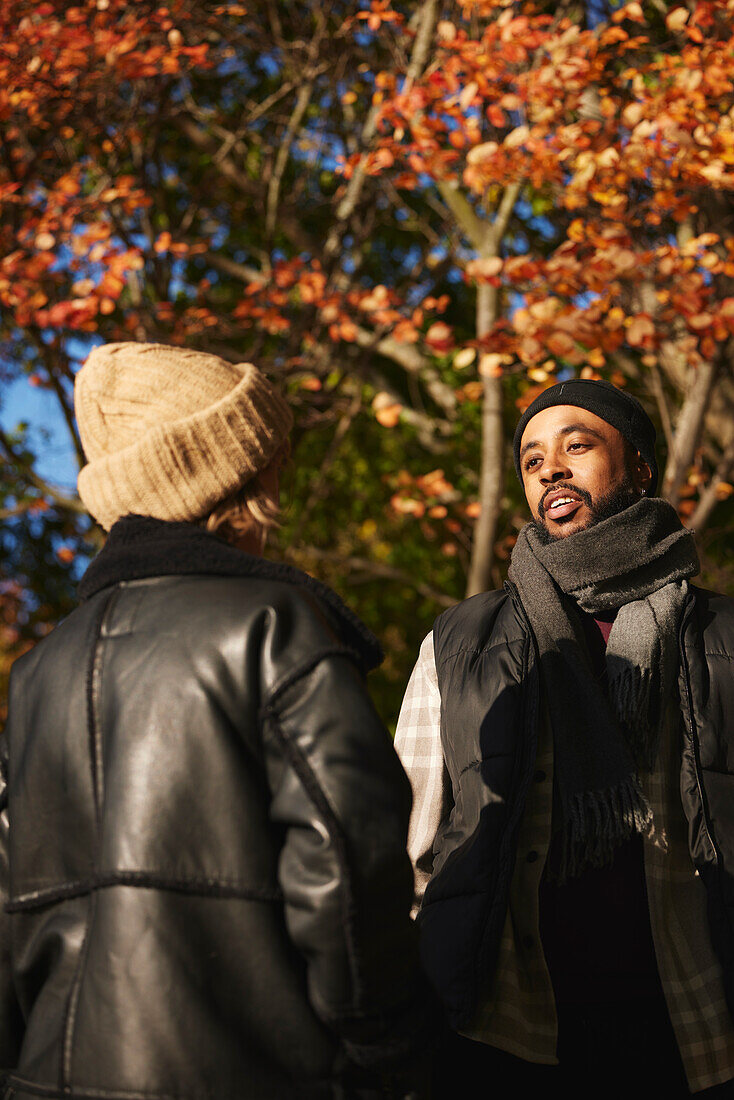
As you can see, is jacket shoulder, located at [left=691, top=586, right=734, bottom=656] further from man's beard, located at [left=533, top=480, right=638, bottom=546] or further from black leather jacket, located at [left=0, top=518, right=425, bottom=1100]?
black leather jacket, located at [left=0, top=518, right=425, bottom=1100]

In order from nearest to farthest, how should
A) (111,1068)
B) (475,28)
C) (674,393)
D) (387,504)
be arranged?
(111,1068) < (475,28) < (674,393) < (387,504)

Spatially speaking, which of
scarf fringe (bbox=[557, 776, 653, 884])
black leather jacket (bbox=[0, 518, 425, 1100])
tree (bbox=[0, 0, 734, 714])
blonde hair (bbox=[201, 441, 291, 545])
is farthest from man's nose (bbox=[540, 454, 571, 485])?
tree (bbox=[0, 0, 734, 714])

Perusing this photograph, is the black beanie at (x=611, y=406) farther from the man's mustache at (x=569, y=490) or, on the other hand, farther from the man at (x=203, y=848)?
the man at (x=203, y=848)

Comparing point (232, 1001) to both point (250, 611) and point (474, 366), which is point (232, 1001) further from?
point (474, 366)

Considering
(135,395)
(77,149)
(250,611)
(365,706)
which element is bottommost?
(365,706)

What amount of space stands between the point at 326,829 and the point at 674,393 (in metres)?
6.86

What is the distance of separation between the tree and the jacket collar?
2331 mm

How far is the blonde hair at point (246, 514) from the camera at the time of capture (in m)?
→ 1.70

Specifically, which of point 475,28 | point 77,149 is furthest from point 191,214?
point 475,28

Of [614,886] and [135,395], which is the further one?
[614,886]

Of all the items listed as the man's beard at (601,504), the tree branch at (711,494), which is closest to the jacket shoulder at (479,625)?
the man's beard at (601,504)

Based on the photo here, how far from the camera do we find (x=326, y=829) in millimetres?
1379

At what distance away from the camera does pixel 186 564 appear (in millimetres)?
1561

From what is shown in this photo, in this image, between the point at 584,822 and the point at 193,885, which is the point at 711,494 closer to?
the point at 584,822
